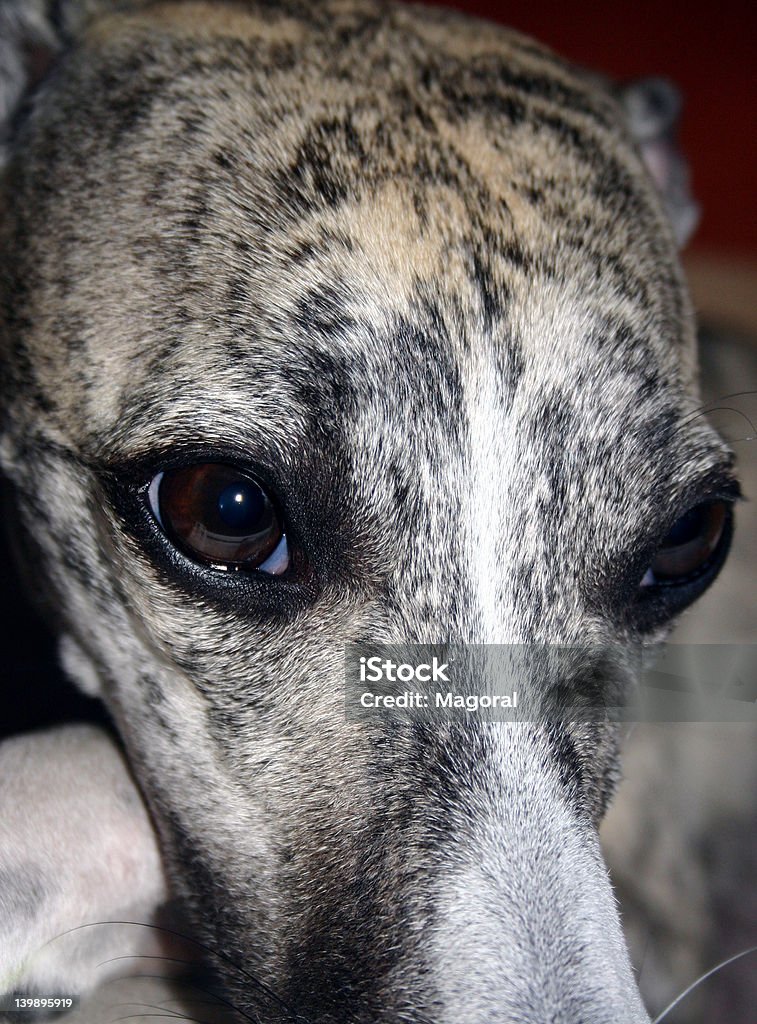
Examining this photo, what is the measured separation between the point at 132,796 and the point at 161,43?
1355mm

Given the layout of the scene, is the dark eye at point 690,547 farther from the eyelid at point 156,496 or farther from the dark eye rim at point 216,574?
the eyelid at point 156,496

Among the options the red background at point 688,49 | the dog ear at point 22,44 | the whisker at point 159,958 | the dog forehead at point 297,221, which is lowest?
the whisker at point 159,958

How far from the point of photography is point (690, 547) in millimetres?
1646

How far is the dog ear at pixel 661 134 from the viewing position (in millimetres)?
2426

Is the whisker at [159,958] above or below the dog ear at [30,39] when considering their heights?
below

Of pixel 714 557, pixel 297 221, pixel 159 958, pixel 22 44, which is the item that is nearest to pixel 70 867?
pixel 159 958

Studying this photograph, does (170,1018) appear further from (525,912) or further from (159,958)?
(525,912)

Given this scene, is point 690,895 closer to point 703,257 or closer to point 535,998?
point 535,998

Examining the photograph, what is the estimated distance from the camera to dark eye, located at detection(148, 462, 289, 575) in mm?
1363

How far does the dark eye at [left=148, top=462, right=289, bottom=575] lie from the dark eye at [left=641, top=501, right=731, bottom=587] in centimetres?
65

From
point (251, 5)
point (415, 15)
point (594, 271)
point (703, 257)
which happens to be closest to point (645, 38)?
point (703, 257)

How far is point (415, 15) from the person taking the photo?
2.08 metres

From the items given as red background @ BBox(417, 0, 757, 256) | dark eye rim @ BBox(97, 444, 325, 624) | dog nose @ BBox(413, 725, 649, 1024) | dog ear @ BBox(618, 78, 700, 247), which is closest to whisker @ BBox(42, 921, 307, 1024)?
dog nose @ BBox(413, 725, 649, 1024)

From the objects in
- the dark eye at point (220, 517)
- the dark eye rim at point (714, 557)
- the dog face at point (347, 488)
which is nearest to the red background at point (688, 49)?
the dog face at point (347, 488)
